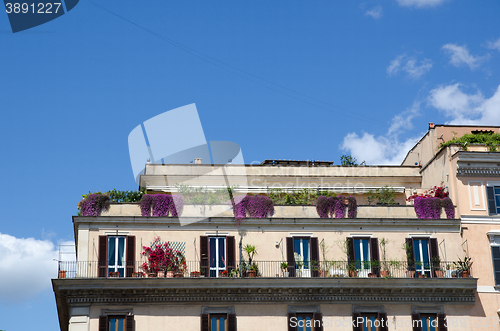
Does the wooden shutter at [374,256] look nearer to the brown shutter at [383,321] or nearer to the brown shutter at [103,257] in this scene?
the brown shutter at [383,321]

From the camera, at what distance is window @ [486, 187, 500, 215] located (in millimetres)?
37406

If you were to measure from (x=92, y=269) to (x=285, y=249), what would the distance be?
8.62 meters

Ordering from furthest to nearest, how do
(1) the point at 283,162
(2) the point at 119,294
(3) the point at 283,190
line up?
1. (1) the point at 283,162
2. (3) the point at 283,190
3. (2) the point at 119,294

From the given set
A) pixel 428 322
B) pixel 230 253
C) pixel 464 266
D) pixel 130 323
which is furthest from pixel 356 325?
pixel 130 323

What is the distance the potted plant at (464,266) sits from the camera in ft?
118

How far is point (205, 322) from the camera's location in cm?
3400

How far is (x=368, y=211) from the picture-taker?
3753cm

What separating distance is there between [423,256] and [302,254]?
18.5ft

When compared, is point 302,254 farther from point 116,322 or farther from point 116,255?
point 116,322

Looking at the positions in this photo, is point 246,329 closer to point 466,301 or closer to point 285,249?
point 285,249

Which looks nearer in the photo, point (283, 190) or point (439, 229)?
point (439, 229)

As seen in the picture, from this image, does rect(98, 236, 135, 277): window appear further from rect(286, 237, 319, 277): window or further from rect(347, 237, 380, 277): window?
rect(347, 237, 380, 277): window

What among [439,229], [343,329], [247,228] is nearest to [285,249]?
[247,228]

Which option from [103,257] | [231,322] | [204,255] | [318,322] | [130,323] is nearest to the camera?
[130,323]
